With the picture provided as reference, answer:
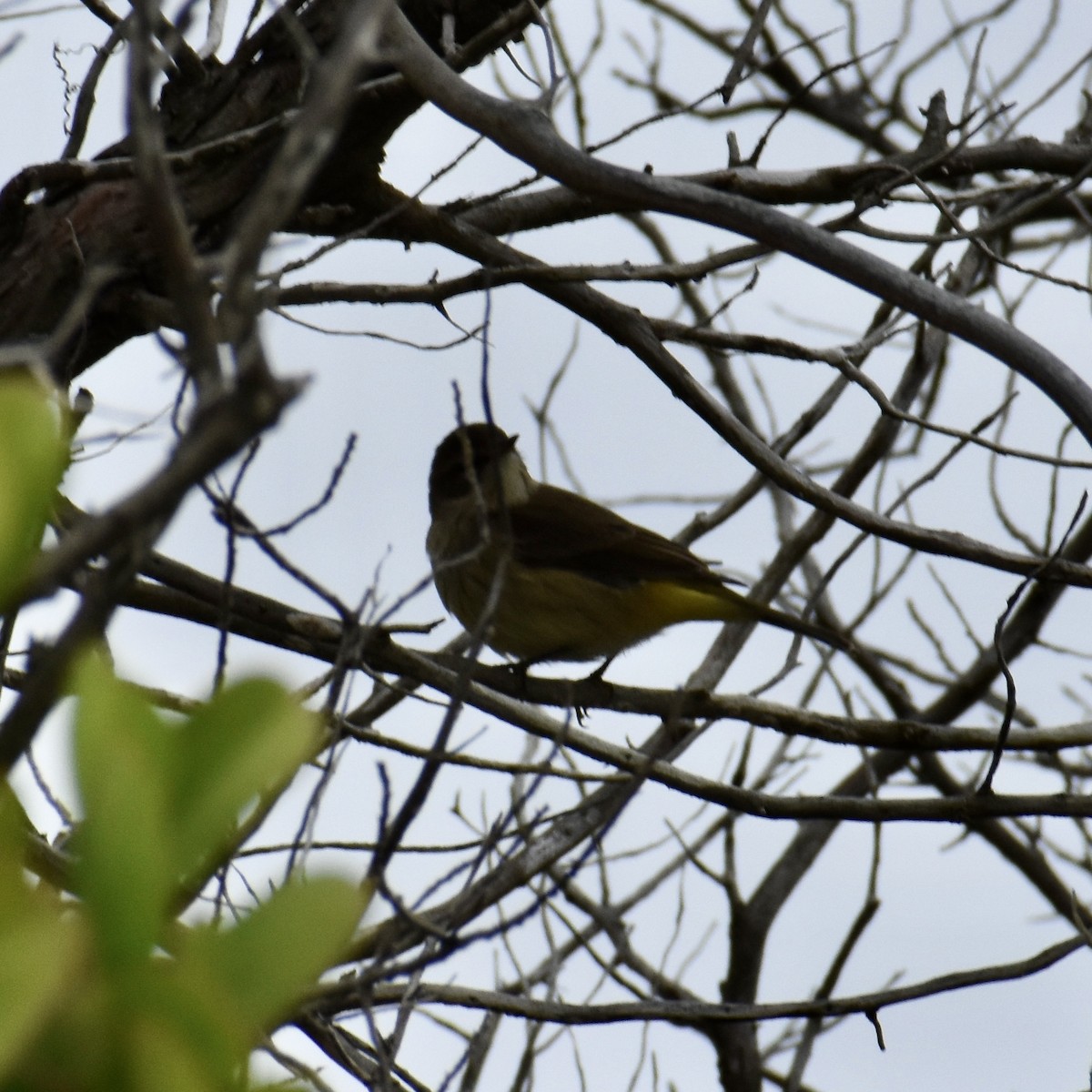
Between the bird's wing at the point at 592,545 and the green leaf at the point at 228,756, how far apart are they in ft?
16.3

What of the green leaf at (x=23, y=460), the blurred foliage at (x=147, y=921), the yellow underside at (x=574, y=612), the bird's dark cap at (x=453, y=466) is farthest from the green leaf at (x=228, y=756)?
the bird's dark cap at (x=453, y=466)

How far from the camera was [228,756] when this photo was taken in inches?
28.9

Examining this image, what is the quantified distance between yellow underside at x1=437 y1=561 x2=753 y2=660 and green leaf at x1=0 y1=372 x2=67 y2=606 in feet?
16.1

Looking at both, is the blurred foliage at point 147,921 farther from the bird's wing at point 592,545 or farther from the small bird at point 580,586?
the bird's wing at point 592,545

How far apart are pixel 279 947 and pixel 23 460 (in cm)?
30

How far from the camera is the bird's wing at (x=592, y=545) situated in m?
5.82

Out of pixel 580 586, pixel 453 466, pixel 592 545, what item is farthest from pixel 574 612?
pixel 453 466

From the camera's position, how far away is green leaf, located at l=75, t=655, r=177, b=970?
718 millimetres

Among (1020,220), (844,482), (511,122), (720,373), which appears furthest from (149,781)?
(1020,220)

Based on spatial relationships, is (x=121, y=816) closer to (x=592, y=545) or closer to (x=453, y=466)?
(x=592, y=545)

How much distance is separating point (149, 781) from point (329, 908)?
0.12 metres

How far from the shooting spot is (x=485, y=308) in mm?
2859

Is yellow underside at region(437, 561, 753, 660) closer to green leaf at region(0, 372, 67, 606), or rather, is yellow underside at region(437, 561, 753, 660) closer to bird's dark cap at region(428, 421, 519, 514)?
bird's dark cap at region(428, 421, 519, 514)

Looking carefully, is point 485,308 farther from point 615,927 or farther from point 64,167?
point 615,927
